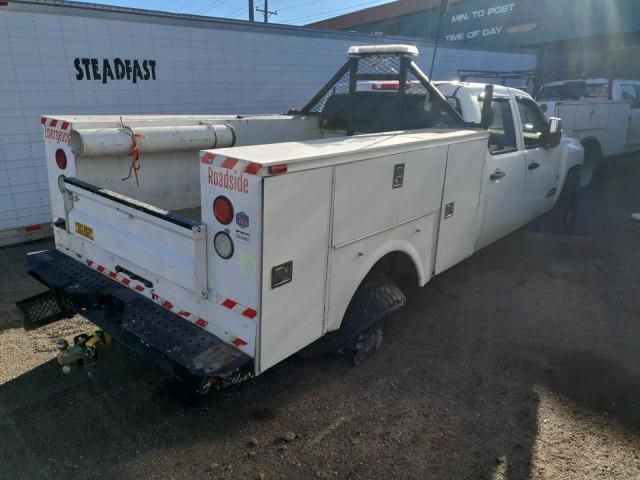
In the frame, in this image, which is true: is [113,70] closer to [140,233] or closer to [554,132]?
[140,233]

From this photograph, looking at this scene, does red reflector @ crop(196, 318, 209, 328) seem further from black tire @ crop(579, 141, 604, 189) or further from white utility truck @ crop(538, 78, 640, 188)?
black tire @ crop(579, 141, 604, 189)

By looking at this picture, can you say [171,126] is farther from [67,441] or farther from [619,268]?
[619,268]

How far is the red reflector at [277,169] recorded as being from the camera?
232cm

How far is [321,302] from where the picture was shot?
9.37 feet

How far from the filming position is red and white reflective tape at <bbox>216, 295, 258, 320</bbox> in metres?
2.51

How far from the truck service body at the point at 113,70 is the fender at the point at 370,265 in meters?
4.89

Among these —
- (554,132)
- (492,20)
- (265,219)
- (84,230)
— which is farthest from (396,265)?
(492,20)

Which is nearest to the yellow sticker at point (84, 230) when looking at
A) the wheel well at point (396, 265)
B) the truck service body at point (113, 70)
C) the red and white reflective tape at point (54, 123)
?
the red and white reflective tape at point (54, 123)

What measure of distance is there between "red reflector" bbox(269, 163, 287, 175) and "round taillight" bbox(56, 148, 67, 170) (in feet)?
6.49

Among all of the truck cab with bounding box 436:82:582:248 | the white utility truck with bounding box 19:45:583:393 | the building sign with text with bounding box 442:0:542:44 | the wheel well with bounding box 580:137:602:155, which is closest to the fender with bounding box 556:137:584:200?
the truck cab with bounding box 436:82:582:248

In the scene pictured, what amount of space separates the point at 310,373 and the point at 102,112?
194 inches

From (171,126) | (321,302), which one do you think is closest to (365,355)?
(321,302)

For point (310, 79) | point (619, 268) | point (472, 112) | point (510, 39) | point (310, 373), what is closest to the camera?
point (310, 373)

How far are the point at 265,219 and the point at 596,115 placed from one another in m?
9.48
